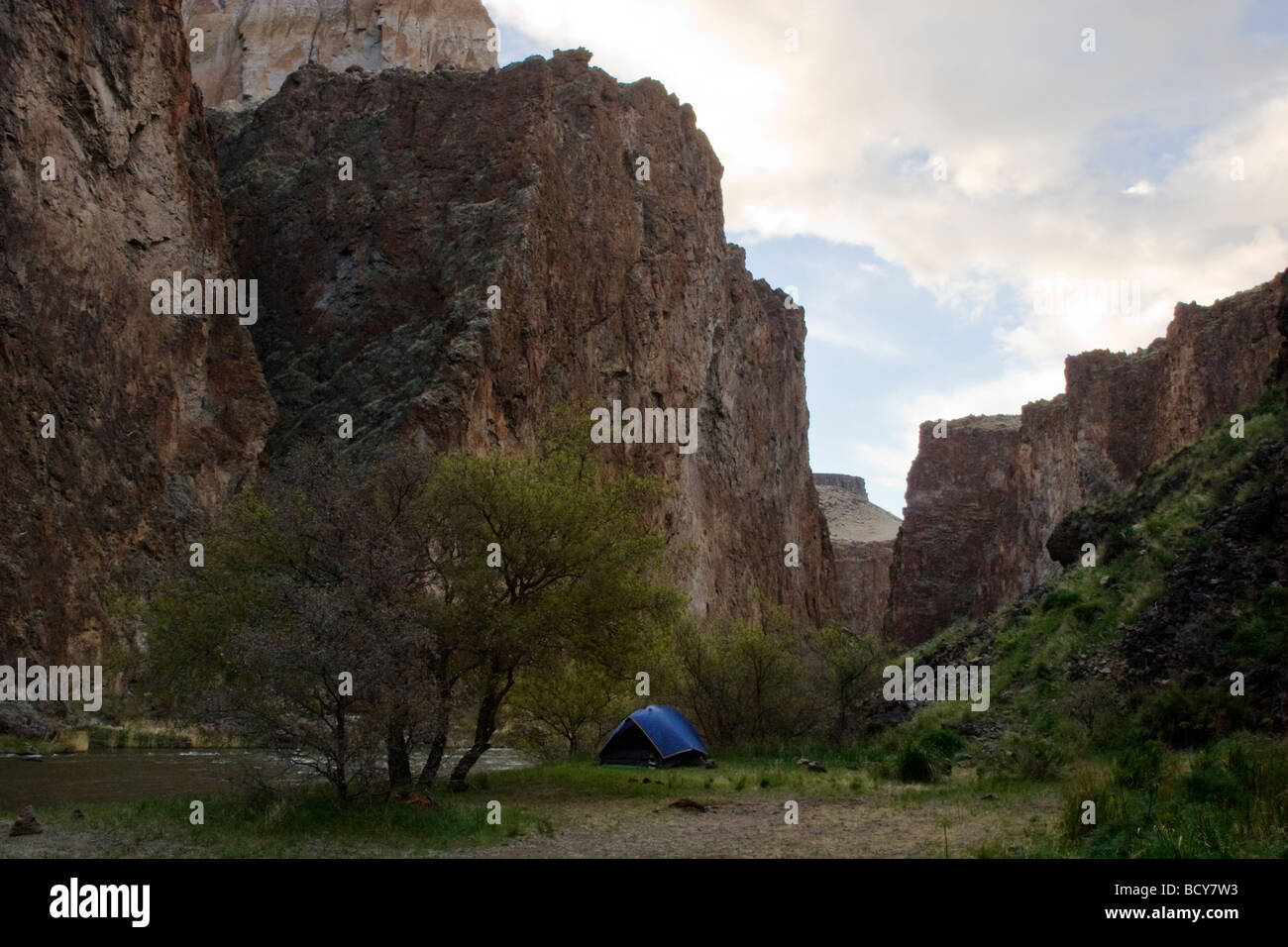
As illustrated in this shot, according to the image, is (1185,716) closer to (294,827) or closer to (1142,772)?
(1142,772)

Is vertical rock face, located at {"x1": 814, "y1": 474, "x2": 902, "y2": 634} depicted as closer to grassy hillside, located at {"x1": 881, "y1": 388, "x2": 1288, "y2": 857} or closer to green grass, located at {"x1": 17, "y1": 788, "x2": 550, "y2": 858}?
grassy hillside, located at {"x1": 881, "y1": 388, "x2": 1288, "y2": 857}

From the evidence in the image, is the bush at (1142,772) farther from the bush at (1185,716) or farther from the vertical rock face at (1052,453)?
the vertical rock face at (1052,453)

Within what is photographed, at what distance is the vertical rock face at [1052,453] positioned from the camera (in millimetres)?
59656

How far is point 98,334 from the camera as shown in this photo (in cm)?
4766

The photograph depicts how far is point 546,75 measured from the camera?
63625 millimetres

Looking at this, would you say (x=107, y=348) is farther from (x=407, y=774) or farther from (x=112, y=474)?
(x=407, y=774)

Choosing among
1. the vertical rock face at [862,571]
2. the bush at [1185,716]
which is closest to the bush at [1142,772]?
the bush at [1185,716]

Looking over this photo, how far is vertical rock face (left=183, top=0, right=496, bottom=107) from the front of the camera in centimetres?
12075

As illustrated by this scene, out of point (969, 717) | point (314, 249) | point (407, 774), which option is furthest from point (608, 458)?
point (407, 774)

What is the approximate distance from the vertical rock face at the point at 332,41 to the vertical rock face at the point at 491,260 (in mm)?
48552

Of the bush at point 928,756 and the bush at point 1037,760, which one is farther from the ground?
the bush at point 1037,760

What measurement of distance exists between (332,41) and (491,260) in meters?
77.5

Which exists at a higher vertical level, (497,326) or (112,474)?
(497,326)
